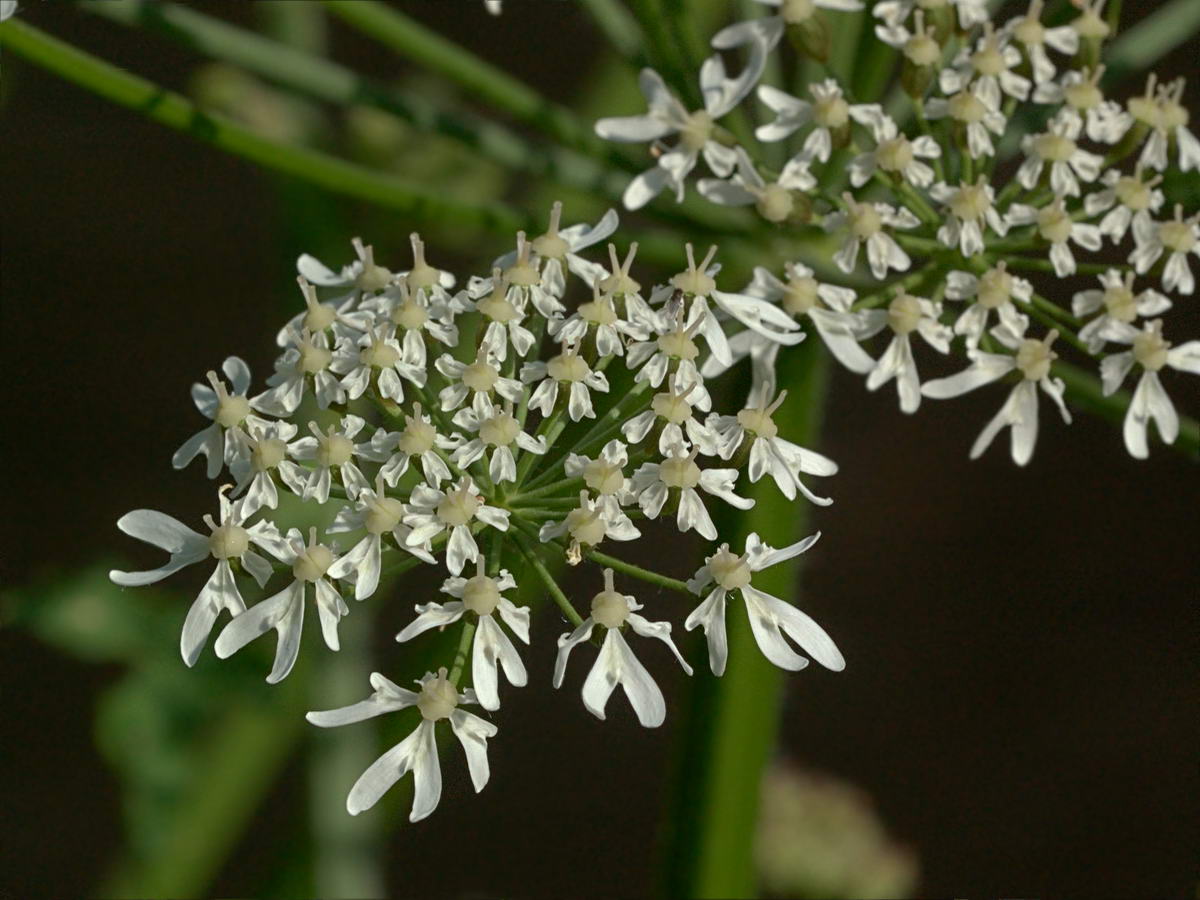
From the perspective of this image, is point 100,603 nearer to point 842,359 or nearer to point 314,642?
point 314,642

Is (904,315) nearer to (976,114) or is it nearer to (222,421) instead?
(976,114)

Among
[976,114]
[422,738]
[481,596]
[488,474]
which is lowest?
[422,738]

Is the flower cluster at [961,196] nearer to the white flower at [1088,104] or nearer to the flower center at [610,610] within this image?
the white flower at [1088,104]

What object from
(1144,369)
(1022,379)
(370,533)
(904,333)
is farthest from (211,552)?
(1144,369)

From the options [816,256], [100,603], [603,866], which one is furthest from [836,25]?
[603,866]

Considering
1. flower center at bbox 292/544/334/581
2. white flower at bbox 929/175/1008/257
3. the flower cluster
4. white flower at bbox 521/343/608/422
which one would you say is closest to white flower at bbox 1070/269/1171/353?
the flower cluster

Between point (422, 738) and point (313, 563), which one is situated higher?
point (313, 563)
